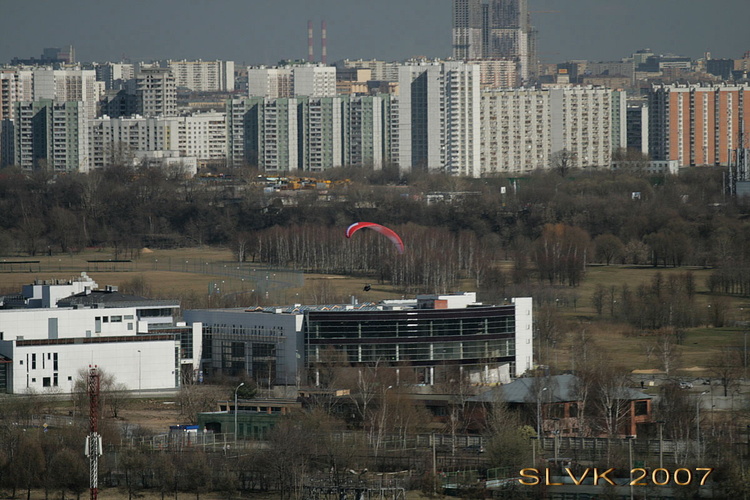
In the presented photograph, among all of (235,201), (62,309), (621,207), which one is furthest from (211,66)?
(62,309)

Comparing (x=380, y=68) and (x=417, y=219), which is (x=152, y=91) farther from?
(x=380, y=68)

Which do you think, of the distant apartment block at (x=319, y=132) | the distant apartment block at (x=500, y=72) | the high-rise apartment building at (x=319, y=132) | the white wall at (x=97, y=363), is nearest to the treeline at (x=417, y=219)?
the high-rise apartment building at (x=319, y=132)

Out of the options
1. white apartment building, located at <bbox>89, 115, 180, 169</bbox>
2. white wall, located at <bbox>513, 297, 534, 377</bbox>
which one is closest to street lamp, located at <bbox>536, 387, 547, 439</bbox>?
white wall, located at <bbox>513, 297, 534, 377</bbox>

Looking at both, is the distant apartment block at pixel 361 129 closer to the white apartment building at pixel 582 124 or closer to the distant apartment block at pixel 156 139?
the distant apartment block at pixel 156 139

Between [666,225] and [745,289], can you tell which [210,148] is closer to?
[666,225]

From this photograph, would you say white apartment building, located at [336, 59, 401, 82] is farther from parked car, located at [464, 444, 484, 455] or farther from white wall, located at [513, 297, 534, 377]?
parked car, located at [464, 444, 484, 455]
